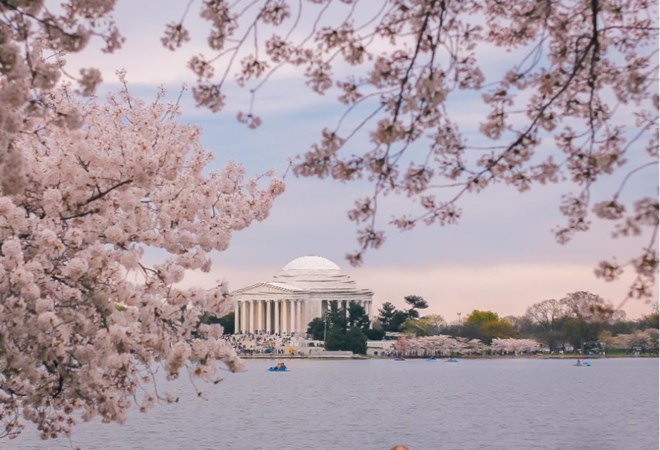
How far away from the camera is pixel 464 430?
187ft

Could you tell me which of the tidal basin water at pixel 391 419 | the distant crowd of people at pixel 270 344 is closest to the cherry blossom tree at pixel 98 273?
the tidal basin water at pixel 391 419

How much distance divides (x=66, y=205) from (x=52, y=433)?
5.61 m

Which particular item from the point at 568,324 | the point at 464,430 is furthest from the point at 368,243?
the point at 568,324

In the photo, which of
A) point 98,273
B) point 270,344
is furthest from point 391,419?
point 270,344

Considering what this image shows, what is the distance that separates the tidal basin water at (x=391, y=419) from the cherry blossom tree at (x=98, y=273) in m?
12.5

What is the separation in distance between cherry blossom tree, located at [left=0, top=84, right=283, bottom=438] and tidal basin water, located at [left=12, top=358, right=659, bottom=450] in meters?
12.5

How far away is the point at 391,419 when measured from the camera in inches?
2520

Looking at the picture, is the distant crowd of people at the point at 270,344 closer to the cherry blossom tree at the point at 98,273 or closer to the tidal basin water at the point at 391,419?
the tidal basin water at the point at 391,419

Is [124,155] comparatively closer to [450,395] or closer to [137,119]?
[137,119]

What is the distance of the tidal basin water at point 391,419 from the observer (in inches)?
1983

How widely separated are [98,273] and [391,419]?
165 ft

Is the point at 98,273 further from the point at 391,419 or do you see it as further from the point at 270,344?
the point at 270,344

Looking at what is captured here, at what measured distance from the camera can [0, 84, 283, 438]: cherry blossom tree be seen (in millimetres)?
14336

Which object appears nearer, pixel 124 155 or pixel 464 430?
pixel 124 155
